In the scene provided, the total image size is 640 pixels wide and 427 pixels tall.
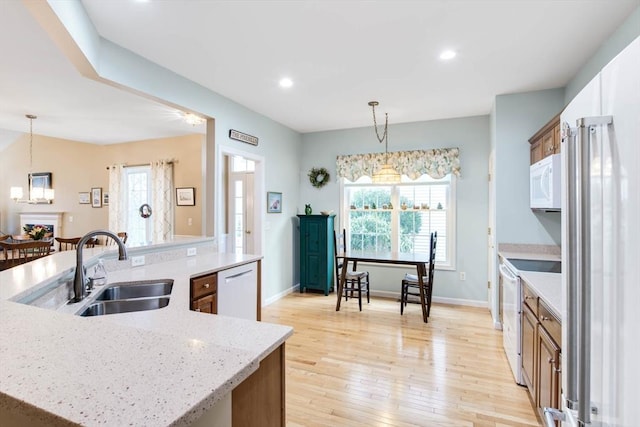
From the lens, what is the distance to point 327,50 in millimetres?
2684

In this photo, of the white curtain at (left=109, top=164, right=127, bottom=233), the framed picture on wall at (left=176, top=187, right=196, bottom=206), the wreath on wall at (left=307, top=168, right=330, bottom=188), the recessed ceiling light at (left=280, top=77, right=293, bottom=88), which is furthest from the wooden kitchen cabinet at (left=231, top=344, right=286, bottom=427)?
the white curtain at (left=109, top=164, right=127, bottom=233)

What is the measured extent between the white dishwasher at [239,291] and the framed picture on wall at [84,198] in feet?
17.1

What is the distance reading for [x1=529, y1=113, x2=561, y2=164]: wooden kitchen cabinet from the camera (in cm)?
264

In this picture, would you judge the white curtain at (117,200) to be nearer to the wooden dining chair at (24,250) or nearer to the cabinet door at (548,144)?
the wooden dining chair at (24,250)

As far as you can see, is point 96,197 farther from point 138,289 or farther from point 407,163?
point 407,163

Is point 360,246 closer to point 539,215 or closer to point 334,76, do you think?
point 539,215

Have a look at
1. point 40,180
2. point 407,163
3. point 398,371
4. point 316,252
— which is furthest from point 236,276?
point 40,180

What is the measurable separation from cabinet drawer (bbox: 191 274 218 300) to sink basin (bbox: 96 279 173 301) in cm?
16

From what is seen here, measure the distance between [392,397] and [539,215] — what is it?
2.65 m

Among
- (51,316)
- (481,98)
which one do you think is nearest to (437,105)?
(481,98)

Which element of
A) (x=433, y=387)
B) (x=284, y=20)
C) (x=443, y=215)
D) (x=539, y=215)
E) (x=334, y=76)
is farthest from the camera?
(x=443, y=215)

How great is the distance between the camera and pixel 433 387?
2.46 meters

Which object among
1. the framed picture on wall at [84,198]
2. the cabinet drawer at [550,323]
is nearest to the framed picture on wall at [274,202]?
the cabinet drawer at [550,323]

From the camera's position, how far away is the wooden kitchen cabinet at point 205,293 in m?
2.28
